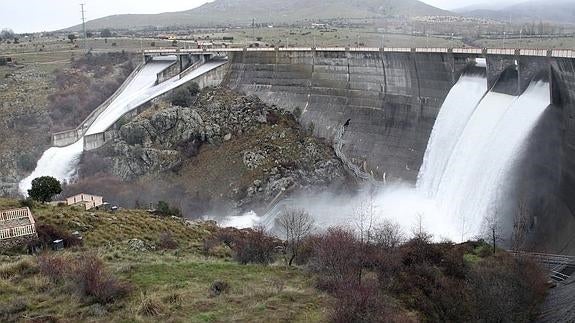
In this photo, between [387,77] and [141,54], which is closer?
[387,77]

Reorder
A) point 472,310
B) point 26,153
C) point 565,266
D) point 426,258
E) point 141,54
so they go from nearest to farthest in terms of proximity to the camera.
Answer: point 472,310, point 426,258, point 565,266, point 26,153, point 141,54

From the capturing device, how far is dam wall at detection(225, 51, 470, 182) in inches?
1666

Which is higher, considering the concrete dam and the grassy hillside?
the concrete dam

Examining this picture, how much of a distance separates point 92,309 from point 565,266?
57.0 feet

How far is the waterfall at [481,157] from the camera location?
29.7m

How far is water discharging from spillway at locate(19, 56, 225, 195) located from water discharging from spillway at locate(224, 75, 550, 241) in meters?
17.9

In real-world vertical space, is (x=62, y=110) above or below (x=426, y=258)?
above

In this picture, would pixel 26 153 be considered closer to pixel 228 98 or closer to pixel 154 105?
pixel 154 105

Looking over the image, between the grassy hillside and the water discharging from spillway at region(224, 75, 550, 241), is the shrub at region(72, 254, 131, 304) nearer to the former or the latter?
the grassy hillside

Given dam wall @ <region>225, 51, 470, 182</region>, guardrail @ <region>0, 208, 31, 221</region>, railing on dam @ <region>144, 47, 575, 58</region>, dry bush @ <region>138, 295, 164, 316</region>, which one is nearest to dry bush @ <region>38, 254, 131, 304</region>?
dry bush @ <region>138, 295, 164, 316</region>

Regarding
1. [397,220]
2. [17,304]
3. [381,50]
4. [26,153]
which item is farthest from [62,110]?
[17,304]

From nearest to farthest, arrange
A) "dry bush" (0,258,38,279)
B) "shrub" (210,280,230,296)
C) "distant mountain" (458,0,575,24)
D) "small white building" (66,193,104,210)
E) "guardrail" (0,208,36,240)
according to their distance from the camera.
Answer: "shrub" (210,280,230,296) → "dry bush" (0,258,38,279) → "guardrail" (0,208,36,240) → "small white building" (66,193,104,210) → "distant mountain" (458,0,575,24)

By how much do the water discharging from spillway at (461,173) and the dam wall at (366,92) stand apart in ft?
5.40

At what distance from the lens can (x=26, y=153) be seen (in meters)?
51.9
